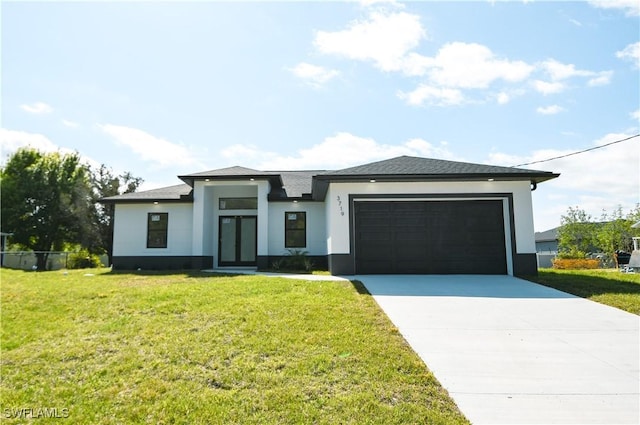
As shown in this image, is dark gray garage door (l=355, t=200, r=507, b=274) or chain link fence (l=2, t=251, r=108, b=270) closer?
dark gray garage door (l=355, t=200, r=507, b=274)

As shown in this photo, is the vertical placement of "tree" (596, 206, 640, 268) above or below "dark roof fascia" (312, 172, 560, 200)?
below

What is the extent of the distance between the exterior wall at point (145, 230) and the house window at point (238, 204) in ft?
4.45

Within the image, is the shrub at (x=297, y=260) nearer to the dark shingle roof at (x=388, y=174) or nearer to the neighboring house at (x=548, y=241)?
the dark shingle roof at (x=388, y=174)

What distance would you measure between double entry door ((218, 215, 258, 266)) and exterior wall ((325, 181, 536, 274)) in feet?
17.8

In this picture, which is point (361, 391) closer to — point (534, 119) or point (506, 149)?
point (534, 119)

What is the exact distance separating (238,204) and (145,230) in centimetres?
405

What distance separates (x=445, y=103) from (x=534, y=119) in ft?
11.1

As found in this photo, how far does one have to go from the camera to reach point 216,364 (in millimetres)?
3980

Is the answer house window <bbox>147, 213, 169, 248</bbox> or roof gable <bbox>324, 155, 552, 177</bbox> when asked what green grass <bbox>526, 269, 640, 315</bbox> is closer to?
roof gable <bbox>324, 155, 552, 177</bbox>

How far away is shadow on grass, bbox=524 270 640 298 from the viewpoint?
25.8 feet

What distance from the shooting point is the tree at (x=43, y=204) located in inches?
1034

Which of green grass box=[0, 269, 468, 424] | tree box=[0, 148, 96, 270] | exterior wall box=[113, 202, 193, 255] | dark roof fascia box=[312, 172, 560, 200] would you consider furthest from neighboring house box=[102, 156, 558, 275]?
tree box=[0, 148, 96, 270]

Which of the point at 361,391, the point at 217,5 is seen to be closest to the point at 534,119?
the point at 217,5

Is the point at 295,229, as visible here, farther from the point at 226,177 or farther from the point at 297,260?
the point at 226,177
